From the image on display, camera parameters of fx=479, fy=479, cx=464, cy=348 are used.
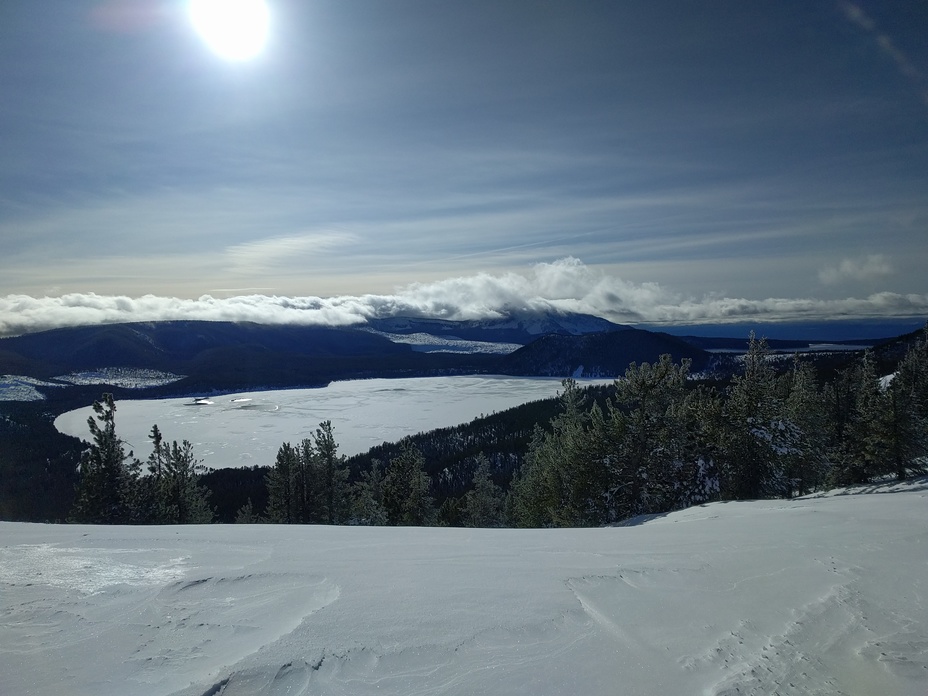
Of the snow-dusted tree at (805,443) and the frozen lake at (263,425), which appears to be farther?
the frozen lake at (263,425)

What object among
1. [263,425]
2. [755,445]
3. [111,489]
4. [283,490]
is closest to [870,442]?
[755,445]

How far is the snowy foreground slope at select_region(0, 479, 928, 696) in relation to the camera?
3646 millimetres

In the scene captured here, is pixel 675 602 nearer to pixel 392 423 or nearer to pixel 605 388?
pixel 392 423

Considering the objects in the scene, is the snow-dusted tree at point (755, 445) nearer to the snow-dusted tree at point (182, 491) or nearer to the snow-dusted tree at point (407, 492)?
the snow-dusted tree at point (407, 492)

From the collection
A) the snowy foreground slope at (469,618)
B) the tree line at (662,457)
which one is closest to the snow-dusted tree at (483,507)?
the tree line at (662,457)

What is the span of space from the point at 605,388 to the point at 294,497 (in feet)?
470

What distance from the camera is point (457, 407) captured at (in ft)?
645

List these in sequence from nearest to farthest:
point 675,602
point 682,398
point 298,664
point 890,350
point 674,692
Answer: point 674,692 < point 298,664 < point 675,602 < point 682,398 < point 890,350

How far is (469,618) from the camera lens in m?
4.64

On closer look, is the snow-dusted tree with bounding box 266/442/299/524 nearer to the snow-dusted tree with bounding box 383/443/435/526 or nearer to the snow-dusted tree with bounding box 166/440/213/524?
the snow-dusted tree with bounding box 166/440/213/524

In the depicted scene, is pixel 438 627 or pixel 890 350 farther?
pixel 890 350

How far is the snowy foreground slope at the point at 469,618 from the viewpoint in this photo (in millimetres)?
3646

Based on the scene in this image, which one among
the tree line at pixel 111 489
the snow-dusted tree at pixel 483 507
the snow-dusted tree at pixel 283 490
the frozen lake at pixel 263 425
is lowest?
the frozen lake at pixel 263 425

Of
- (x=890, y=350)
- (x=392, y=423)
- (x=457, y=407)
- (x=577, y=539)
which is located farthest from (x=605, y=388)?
(x=577, y=539)
